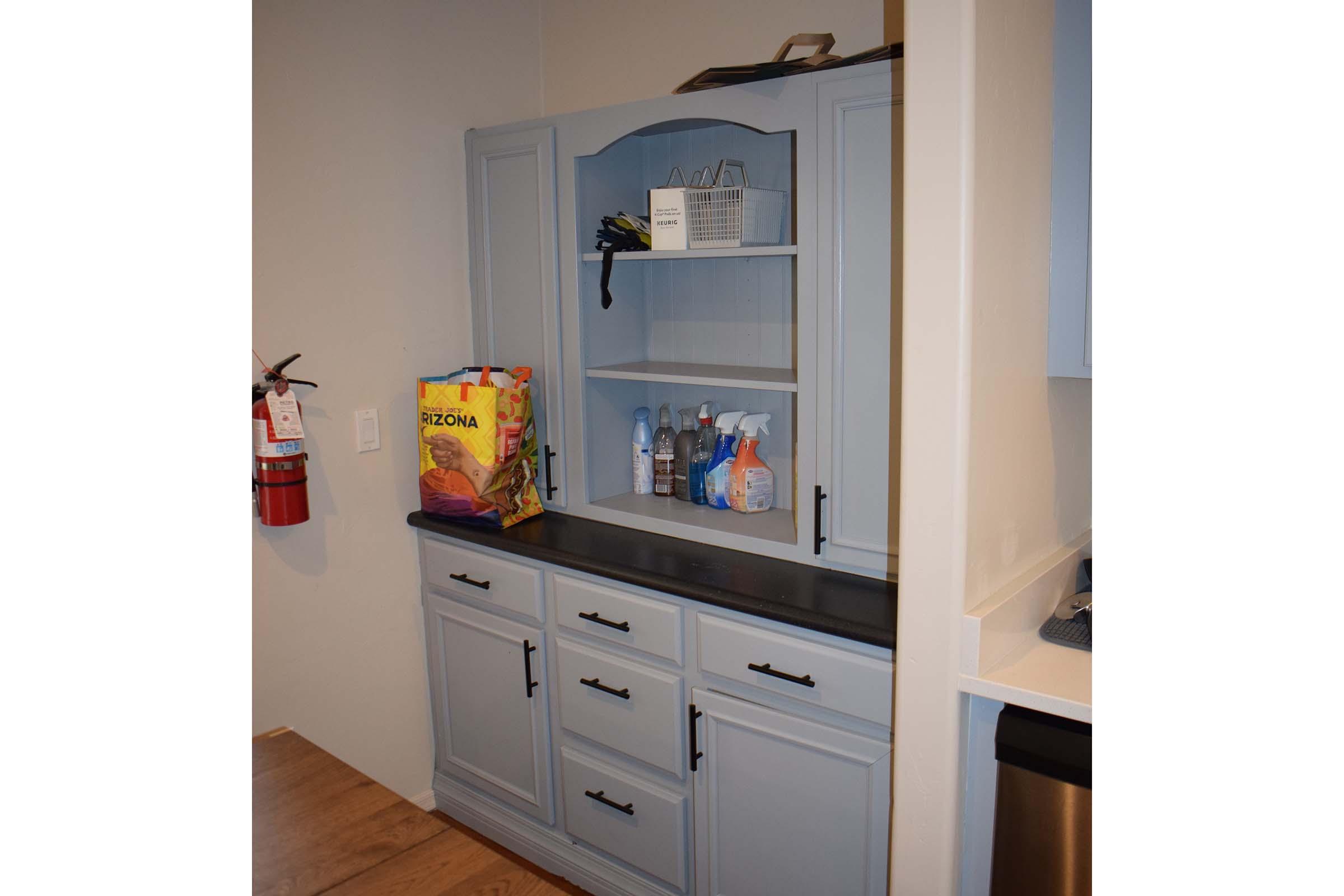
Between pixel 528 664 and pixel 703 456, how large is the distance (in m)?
0.73

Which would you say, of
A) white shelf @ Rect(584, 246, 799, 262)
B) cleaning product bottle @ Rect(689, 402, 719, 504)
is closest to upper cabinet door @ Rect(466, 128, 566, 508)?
white shelf @ Rect(584, 246, 799, 262)

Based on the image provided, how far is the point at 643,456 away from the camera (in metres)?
2.85

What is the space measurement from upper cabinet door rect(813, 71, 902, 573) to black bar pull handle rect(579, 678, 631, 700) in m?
0.62

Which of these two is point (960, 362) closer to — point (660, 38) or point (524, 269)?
point (524, 269)

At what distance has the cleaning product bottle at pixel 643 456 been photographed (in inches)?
111

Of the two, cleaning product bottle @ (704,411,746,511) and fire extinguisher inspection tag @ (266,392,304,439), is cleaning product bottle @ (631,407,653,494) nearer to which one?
cleaning product bottle @ (704,411,746,511)

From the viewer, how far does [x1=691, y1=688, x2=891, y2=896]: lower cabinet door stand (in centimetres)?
194

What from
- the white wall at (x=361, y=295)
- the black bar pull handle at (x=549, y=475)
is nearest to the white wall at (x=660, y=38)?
the white wall at (x=361, y=295)

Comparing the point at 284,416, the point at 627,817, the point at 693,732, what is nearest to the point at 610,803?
the point at 627,817
